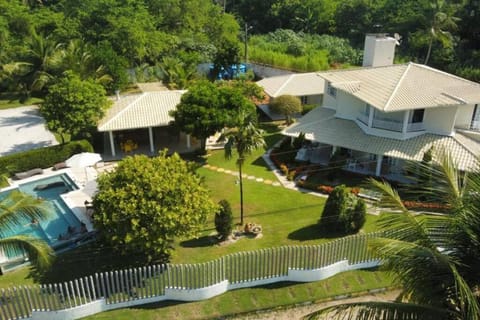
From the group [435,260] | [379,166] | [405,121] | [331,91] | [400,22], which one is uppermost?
[400,22]

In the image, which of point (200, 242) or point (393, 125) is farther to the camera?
point (393, 125)

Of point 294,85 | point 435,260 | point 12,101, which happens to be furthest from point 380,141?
point 12,101

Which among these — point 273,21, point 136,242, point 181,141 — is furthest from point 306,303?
point 273,21

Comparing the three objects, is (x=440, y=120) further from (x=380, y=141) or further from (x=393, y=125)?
(x=380, y=141)

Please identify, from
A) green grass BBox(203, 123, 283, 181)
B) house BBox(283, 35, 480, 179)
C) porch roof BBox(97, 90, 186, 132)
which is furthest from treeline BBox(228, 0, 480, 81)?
porch roof BBox(97, 90, 186, 132)

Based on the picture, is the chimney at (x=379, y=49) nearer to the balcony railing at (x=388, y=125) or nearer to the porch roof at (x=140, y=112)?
the balcony railing at (x=388, y=125)

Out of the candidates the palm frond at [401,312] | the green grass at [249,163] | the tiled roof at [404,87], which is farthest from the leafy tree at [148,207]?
the tiled roof at [404,87]

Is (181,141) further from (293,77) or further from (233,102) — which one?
Result: (293,77)
